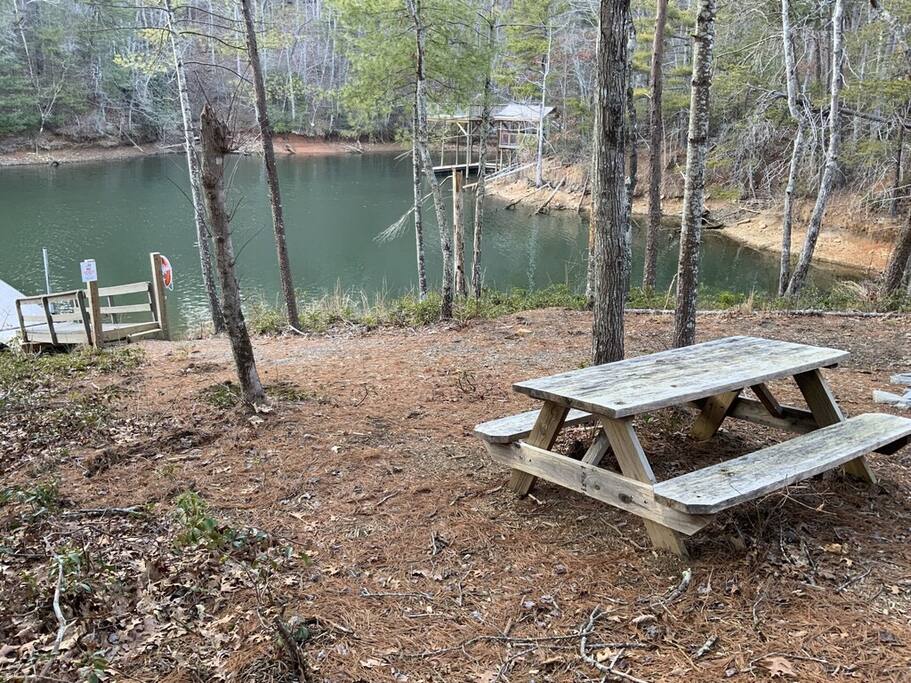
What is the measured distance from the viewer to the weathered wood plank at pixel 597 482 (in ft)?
9.01

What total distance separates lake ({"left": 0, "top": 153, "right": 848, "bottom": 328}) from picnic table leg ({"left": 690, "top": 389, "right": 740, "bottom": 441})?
1034cm

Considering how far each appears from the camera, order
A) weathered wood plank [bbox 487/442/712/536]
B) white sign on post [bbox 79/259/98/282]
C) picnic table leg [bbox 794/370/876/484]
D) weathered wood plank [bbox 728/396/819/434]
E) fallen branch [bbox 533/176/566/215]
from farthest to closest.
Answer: fallen branch [bbox 533/176/566/215] → white sign on post [bbox 79/259/98/282] → weathered wood plank [bbox 728/396/819/434] → picnic table leg [bbox 794/370/876/484] → weathered wood plank [bbox 487/442/712/536]

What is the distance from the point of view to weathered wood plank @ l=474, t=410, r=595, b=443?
342cm

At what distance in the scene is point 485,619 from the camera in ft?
8.60

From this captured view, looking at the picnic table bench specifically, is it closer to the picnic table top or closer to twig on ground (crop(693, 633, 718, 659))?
the picnic table top

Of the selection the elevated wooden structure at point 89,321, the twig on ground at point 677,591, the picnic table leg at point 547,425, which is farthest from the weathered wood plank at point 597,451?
the elevated wooden structure at point 89,321

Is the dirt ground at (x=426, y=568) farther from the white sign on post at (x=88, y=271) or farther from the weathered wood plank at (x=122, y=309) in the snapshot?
the weathered wood plank at (x=122, y=309)

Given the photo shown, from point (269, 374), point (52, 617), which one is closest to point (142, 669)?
point (52, 617)

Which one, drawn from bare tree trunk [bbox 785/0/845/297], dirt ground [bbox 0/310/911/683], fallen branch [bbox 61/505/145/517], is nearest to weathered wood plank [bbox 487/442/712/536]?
dirt ground [bbox 0/310/911/683]

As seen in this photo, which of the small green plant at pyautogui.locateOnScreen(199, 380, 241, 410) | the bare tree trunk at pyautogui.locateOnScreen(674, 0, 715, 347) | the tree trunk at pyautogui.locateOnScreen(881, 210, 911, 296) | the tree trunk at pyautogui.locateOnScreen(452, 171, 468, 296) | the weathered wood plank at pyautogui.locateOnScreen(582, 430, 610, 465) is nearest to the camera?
the weathered wood plank at pyautogui.locateOnScreen(582, 430, 610, 465)

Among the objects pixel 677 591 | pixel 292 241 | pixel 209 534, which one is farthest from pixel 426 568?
pixel 292 241

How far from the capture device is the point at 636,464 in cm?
291

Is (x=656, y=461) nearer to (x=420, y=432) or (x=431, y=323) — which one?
(x=420, y=432)

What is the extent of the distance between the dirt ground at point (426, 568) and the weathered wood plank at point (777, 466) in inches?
12.1
